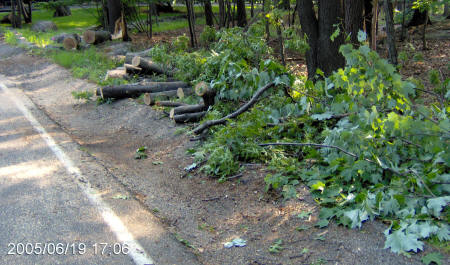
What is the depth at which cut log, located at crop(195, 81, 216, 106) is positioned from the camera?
29.0ft

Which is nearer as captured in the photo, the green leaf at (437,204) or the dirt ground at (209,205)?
the green leaf at (437,204)

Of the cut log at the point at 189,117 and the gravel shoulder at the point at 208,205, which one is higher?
the cut log at the point at 189,117

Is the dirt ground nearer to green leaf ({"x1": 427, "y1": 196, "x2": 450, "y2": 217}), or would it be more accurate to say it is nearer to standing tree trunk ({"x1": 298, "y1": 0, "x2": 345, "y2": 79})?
green leaf ({"x1": 427, "y1": 196, "x2": 450, "y2": 217})

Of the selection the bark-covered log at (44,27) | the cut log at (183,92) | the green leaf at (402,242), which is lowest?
the green leaf at (402,242)

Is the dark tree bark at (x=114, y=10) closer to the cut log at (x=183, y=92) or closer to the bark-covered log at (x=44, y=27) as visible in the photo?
the bark-covered log at (x=44, y=27)

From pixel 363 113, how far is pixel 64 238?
366 centimetres

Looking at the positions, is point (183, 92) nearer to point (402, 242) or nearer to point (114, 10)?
point (402, 242)

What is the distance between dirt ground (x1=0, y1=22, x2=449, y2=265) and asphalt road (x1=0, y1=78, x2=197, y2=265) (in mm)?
305

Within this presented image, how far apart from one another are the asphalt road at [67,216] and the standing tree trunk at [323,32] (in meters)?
5.25

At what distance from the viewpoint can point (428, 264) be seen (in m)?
4.06

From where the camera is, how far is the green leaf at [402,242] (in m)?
4.23

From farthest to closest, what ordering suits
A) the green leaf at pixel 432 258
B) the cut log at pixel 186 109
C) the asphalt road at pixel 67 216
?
the cut log at pixel 186 109 → the asphalt road at pixel 67 216 → the green leaf at pixel 432 258

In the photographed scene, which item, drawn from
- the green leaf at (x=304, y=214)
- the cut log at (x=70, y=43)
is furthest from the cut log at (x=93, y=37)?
the green leaf at (x=304, y=214)

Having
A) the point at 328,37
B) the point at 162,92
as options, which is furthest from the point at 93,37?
the point at 328,37
